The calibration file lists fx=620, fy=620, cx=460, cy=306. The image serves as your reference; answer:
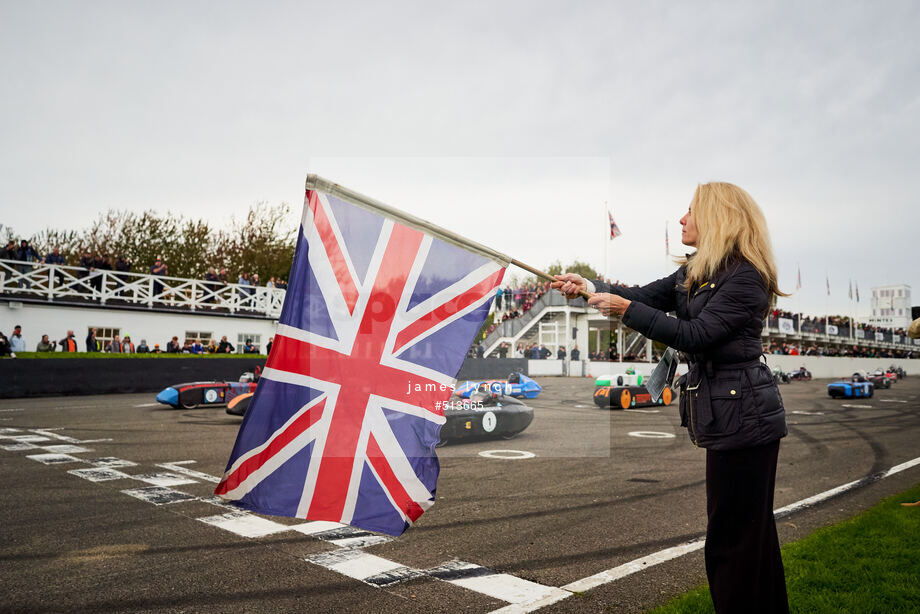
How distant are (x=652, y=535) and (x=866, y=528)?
183 centimetres

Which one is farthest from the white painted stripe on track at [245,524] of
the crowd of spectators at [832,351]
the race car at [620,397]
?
the crowd of spectators at [832,351]

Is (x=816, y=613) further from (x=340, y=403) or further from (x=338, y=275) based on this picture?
(x=338, y=275)

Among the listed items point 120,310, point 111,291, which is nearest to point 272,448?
point 120,310

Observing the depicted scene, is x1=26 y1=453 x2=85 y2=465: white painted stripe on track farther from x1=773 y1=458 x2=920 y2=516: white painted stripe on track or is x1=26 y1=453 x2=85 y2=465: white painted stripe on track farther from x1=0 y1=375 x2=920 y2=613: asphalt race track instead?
x1=773 y1=458 x2=920 y2=516: white painted stripe on track

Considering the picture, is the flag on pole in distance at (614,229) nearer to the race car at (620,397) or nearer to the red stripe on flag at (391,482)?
the race car at (620,397)

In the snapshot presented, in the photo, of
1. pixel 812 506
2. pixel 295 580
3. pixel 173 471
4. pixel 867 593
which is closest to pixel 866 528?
pixel 812 506

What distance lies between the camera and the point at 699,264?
8.51ft

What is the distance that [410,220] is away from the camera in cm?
304

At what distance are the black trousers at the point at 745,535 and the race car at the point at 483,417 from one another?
25.4ft

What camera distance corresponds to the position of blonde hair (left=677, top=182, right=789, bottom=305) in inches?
99.8

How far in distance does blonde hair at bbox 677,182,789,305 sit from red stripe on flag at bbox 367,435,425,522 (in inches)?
63.4

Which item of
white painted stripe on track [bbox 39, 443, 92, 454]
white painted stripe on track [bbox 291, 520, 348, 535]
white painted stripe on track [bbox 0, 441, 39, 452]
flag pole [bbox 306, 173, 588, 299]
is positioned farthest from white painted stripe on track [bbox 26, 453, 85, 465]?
flag pole [bbox 306, 173, 588, 299]

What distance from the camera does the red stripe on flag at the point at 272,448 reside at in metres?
2.84

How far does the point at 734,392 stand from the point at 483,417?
8646 millimetres
